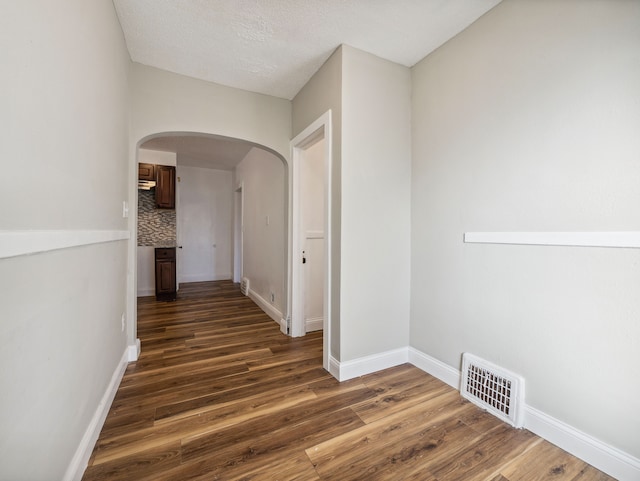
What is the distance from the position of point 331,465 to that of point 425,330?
4.14 ft

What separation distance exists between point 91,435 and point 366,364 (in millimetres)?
1713

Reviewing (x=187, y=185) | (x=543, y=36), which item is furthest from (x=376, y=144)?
(x=187, y=185)

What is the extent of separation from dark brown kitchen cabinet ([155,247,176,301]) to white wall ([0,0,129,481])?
3016mm

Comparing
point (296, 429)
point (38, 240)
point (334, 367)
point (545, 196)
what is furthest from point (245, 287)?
point (545, 196)

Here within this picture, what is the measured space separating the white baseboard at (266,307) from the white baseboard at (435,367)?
159 cm

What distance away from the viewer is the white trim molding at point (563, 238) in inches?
46.5

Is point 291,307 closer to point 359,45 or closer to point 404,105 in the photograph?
point 404,105

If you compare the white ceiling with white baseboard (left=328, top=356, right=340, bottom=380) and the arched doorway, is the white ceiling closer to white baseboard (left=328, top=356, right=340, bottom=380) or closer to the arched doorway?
the arched doorway

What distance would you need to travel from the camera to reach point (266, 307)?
12.0 feet

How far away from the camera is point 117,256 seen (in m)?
1.88

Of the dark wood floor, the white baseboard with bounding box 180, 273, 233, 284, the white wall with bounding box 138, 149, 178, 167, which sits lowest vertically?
the dark wood floor

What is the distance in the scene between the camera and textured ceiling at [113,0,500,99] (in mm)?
1669

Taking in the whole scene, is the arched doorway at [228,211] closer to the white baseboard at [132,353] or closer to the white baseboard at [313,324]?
the white baseboard at [313,324]

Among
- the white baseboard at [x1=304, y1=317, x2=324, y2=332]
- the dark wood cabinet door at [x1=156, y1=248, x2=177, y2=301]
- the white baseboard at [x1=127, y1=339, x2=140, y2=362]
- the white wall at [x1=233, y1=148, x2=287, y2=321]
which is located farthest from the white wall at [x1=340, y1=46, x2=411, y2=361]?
the dark wood cabinet door at [x1=156, y1=248, x2=177, y2=301]
